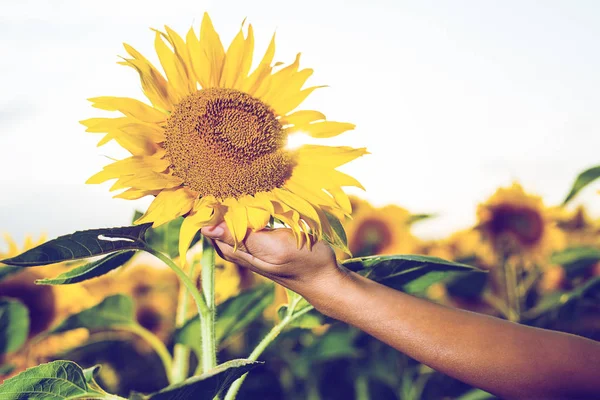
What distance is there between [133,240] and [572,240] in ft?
13.0

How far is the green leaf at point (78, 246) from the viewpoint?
1256 millimetres

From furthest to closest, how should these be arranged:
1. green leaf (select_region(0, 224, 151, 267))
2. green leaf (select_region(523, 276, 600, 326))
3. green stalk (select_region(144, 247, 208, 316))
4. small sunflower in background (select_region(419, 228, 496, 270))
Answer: small sunflower in background (select_region(419, 228, 496, 270)), green leaf (select_region(523, 276, 600, 326)), green stalk (select_region(144, 247, 208, 316)), green leaf (select_region(0, 224, 151, 267))

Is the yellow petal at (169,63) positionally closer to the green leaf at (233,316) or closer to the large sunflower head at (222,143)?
the large sunflower head at (222,143)

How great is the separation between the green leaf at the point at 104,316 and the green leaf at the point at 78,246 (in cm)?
69

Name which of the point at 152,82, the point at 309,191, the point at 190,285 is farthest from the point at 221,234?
the point at 152,82

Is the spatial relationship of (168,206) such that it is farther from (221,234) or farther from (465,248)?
(465,248)

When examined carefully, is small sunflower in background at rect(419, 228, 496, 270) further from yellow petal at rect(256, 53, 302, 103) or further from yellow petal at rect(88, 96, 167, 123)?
yellow petal at rect(88, 96, 167, 123)

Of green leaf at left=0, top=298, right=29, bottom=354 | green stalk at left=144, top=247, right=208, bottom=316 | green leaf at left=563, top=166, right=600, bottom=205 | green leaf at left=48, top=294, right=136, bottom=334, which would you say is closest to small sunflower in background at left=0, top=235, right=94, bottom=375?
green leaf at left=0, top=298, right=29, bottom=354

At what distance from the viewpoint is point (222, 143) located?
145cm

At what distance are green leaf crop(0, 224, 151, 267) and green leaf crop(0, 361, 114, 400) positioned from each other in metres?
0.22

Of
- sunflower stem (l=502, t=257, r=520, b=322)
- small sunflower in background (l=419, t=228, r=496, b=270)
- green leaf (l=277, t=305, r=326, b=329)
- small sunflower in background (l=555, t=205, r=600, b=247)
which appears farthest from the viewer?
small sunflower in background (l=555, t=205, r=600, b=247)

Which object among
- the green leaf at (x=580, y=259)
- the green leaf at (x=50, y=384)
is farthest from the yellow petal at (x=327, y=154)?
the green leaf at (x=580, y=259)

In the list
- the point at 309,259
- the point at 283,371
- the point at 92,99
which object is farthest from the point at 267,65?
the point at 283,371

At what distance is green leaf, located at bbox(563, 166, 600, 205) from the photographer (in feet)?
7.55
